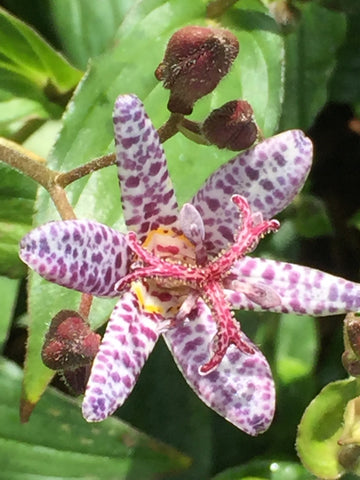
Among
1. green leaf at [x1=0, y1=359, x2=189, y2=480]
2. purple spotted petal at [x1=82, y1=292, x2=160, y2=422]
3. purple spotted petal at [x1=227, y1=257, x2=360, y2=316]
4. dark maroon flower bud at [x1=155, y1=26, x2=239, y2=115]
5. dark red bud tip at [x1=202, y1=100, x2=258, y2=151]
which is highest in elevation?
dark maroon flower bud at [x1=155, y1=26, x2=239, y2=115]

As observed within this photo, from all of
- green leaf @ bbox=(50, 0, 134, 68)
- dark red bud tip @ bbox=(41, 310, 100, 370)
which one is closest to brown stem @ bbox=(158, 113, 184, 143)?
dark red bud tip @ bbox=(41, 310, 100, 370)

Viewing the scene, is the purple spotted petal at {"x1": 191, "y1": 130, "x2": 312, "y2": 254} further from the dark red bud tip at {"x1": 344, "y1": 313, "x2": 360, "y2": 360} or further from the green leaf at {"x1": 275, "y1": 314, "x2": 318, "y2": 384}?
the green leaf at {"x1": 275, "y1": 314, "x2": 318, "y2": 384}

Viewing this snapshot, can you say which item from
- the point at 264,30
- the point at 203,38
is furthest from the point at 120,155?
the point at 264,30

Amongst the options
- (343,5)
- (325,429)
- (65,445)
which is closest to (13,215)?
(65,445)

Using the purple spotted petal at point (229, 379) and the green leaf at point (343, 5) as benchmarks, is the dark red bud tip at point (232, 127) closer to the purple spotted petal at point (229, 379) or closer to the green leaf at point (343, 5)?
the purple spotted petal at point (229, 379)

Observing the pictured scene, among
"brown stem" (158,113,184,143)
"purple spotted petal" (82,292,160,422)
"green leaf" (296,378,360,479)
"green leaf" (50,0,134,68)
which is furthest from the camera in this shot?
"green leaf" (50,0,134,68)

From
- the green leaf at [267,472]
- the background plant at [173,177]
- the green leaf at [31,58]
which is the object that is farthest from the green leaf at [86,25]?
the green leaf at [267,472]
